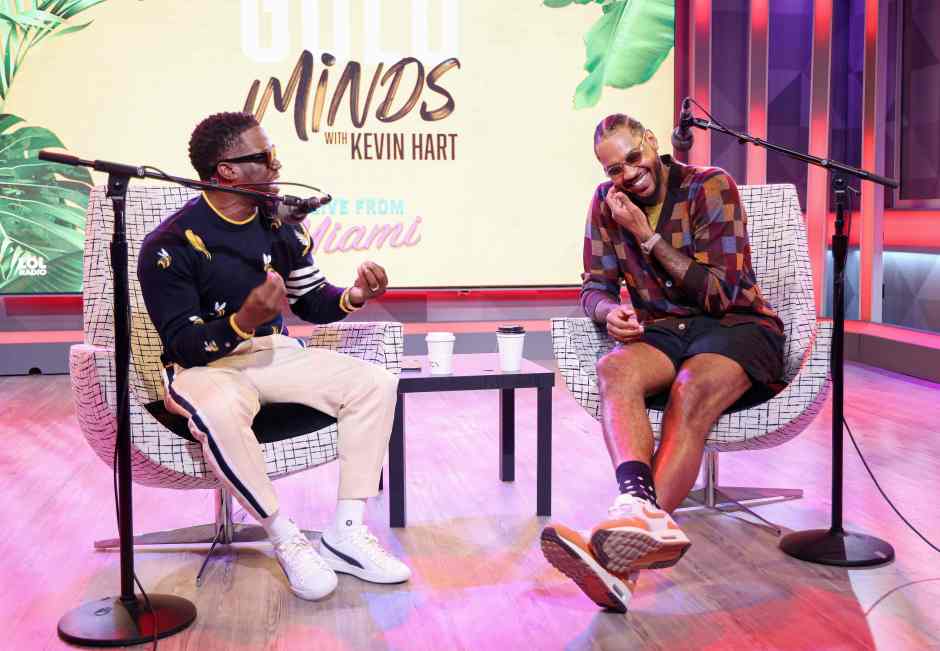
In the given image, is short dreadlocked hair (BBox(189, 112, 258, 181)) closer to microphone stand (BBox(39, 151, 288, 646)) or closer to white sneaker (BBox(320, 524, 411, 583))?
microphone stand (BBox(39, 151, 288, 646))

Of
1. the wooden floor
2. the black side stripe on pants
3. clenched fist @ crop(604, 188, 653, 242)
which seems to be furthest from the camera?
clenched fist @ crop(604, 188, 653, 242)

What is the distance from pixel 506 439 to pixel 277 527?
3.95 feet

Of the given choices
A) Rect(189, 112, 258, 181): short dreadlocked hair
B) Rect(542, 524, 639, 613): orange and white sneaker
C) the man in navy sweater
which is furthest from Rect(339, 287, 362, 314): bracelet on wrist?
Rect(542, 524, 639, 613): orange and white sneaker

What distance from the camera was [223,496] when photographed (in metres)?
2.61

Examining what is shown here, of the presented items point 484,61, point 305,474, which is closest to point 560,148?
point 484,61

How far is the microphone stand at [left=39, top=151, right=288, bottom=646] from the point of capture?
6.32 ft

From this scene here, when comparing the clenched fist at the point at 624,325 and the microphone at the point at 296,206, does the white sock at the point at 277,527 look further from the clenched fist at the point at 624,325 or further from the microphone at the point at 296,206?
the clenched fist at the point at 624,325

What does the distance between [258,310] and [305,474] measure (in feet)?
4.55

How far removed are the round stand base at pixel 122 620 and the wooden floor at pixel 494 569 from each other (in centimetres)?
4

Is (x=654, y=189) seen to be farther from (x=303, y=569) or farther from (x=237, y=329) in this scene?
(x=303, y=569)

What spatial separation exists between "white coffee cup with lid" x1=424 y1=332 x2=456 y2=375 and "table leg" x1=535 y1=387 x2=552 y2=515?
0.30 metres

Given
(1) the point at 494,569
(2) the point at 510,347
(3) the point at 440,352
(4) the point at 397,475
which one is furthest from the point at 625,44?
(1) the point at 494,569

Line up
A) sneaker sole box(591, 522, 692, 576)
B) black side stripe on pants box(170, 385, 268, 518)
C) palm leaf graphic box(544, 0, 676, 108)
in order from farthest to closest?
1. palm leaf graphic box(544, 0, 676, 108)
2. black side stripe on pants box(170, 385, 268, 518)
3. sneaker sole box(591, 522, 692, 576)

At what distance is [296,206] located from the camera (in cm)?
217
